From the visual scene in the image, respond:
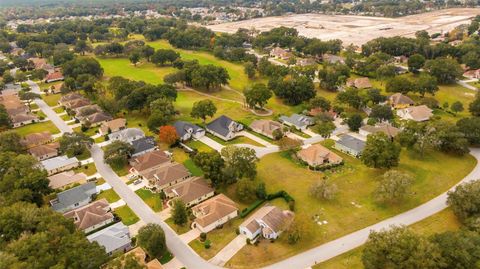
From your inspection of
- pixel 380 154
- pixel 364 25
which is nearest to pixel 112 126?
pixel 380 154

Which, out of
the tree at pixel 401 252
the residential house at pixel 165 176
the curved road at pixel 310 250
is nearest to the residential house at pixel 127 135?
the curved road at pixel 310 250

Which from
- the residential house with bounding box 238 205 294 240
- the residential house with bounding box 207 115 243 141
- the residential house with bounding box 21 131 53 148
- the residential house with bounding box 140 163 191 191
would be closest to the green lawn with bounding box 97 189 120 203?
the residential house with bounding box 140 163 191 191

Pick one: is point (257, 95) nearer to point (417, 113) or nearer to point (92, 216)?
point (417, 113)

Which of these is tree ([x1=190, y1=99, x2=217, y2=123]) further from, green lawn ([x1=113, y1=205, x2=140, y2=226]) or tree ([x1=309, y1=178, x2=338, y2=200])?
tree ([x1=309, y1=178, x2=338, y2=200])

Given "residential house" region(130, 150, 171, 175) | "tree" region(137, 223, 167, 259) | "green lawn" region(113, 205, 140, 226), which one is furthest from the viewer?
"residential house" region(130, 150, 171, 175)

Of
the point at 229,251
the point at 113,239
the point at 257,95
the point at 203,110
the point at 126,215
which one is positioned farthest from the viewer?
the point at 257,95

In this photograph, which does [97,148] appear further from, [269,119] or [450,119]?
[450,119]

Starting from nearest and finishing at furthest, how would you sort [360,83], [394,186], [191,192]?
[394,186], [191,192], [360,83]
